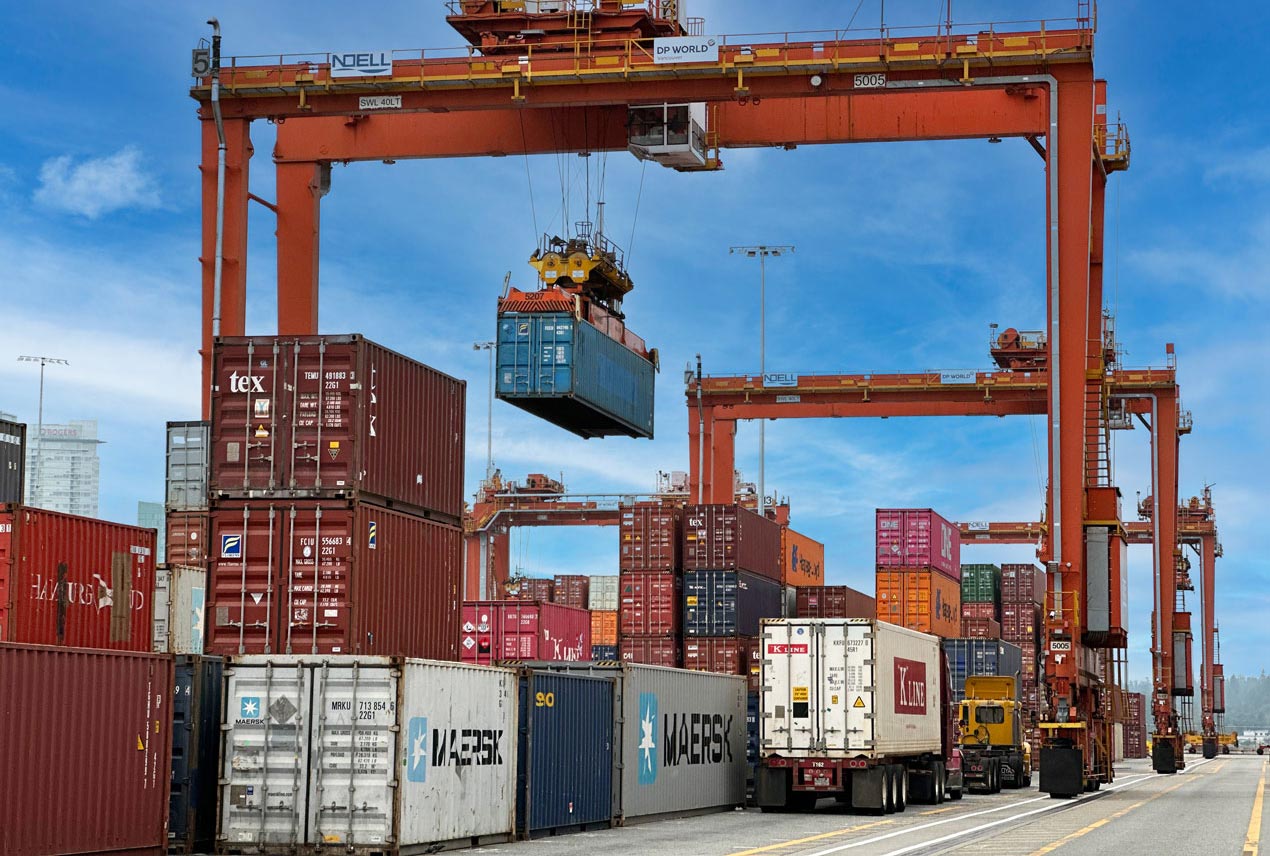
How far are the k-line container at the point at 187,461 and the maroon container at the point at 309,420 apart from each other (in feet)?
31.2

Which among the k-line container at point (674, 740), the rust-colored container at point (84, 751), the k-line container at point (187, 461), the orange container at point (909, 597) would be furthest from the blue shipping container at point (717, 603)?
the rust-colored container at point (84, 751)

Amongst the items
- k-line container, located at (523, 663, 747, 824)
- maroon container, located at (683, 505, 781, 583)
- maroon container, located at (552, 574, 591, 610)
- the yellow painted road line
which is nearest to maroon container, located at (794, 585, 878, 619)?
maroon container, located at (683, 505, 781, 583)

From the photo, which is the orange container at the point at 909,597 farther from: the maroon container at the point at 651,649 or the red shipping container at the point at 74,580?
the red shipping container at the point at 74,580

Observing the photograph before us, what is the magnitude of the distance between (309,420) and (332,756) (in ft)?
16.0

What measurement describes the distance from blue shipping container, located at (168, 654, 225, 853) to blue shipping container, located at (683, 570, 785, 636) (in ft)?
76.7

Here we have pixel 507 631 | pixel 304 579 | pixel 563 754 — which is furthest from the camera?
pixel 507 631

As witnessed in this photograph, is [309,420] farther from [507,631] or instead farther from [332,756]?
[507,631]

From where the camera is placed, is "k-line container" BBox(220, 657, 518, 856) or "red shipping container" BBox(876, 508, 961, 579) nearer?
"k-line container" BBox(220, 657, 518, 856)

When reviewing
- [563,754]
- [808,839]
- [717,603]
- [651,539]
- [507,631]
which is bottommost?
[808,839]

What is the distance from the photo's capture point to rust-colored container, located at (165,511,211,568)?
1235 inches

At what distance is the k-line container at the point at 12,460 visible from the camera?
2589 cm

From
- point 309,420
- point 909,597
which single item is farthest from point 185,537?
point 909,597

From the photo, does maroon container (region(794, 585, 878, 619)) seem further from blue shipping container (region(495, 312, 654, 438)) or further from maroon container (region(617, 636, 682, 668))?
blue shipping container (region(495, 312, 654, 438))

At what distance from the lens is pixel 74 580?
20344 millimetres
